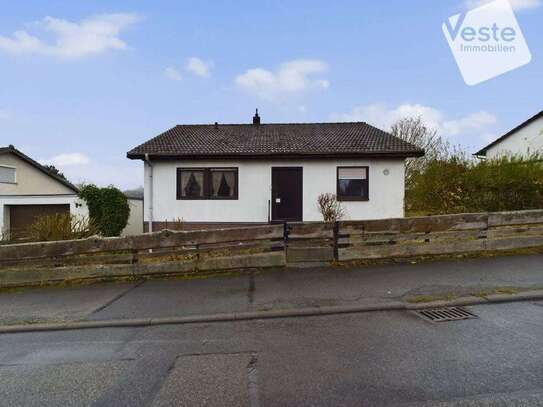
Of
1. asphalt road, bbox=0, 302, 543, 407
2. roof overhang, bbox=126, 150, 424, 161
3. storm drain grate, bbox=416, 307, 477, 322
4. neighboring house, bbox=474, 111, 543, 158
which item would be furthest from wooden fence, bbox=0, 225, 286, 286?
neighboring house, bbox=474, 111, 543, 158

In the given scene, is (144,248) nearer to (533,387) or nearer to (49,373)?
(49,373)

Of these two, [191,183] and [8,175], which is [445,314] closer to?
[191,183]

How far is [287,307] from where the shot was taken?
16.8ft

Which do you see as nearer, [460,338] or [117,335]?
[460,338]

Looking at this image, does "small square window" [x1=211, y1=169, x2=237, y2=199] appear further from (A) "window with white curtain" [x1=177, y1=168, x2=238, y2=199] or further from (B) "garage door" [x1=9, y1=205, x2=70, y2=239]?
(B) "garage door" [x1=9, y1=205, x2=70, y2=239]

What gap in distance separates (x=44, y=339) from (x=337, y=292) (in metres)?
4.35

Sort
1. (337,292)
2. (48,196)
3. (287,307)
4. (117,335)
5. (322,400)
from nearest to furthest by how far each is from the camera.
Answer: (322,400) < (117,335) < (287,307) < (337,292) < (48,196)

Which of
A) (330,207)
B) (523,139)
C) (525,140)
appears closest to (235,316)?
(330,207)

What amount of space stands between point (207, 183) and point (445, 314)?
10109 mm

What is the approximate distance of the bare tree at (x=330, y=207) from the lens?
12205mm

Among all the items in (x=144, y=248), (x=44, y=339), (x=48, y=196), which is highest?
(x=48, y=196)

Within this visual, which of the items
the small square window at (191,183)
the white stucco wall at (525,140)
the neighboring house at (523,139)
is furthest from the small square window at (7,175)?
the white stucco wall at (525,140)

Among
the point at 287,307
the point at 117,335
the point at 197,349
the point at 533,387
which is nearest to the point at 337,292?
the point at 287,307

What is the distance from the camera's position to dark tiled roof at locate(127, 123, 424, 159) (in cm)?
1269
